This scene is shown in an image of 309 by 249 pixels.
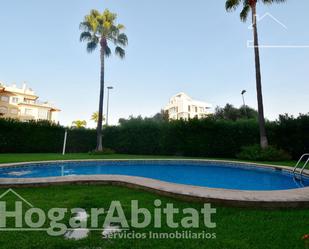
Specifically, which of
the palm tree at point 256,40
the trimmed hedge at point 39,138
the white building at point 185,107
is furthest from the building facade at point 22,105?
the palm tree at point 256,40

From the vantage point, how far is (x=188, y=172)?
1096 centimetres

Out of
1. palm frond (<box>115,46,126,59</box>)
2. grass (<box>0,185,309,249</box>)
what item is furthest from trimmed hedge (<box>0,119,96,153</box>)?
grass (<box>0,185,309,249</box>)

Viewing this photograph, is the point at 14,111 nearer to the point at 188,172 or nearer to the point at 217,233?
the point at 188,172

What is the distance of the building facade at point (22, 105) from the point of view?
4338 cm

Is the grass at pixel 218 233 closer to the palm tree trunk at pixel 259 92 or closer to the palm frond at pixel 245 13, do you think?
the palm tree trunk at pixel 259 92

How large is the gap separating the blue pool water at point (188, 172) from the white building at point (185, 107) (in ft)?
158

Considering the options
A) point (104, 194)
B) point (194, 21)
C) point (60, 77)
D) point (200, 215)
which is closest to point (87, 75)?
point (60, 77)

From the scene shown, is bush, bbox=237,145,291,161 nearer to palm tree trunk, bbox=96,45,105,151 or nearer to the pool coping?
the pool coping

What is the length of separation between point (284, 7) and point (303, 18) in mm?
2587

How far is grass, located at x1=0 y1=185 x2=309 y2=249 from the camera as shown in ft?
8.59

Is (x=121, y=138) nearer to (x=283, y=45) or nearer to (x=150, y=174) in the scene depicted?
(x=150, y=174)

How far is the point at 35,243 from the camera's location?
266 centimetres

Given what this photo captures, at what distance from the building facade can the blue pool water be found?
35.5 m

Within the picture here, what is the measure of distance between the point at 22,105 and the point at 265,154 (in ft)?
151
